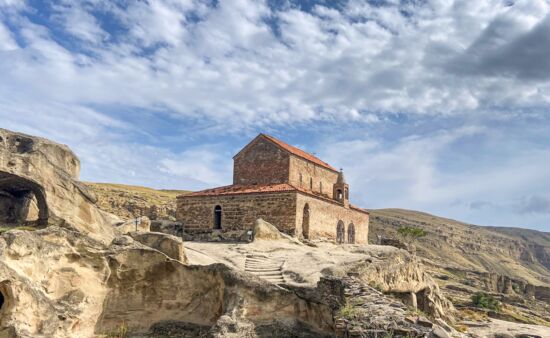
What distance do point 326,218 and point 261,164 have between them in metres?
6.94

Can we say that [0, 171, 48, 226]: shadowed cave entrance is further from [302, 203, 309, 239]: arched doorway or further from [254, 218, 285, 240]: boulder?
[302, 203, 309, 239]: arched doorway

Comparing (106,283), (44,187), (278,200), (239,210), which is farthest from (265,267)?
(239,210)

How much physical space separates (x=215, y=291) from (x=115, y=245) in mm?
4003

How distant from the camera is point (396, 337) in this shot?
41.5ft

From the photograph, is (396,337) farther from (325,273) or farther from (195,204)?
(195,204)

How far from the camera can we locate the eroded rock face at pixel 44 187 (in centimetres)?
1784

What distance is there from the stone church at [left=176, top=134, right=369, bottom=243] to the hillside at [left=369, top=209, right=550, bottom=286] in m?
46.6

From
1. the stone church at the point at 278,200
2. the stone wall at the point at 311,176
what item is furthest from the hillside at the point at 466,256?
the stone wall at the point at 311,176

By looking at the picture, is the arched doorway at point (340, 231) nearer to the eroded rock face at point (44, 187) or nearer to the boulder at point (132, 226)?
the boulder at point (132, 226)

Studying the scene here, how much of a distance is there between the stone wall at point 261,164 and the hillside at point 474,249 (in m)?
50.5

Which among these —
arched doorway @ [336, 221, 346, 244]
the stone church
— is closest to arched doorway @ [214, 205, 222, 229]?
the stone church

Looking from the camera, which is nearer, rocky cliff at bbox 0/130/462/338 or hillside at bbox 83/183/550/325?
rocky cliff at bbox 0/130/462/338

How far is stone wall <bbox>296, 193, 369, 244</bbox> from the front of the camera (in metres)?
34.9

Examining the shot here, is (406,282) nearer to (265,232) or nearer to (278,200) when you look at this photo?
(265,232)
